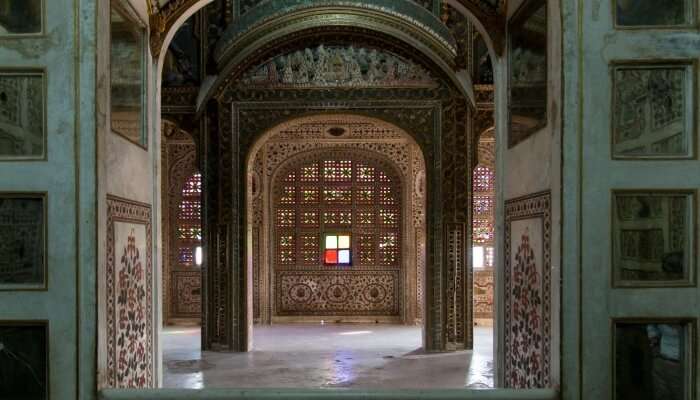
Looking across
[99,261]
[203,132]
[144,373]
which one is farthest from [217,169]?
[99,261]

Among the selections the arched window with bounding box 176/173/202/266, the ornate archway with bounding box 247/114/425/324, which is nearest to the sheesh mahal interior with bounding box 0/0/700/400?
the ornate archway with bounding box 247/114/425/324

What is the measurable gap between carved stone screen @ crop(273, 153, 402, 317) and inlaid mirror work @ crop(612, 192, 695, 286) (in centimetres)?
1021

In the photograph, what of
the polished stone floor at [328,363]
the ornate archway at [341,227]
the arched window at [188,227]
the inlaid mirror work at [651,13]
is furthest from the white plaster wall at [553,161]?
the arched window at [188,227]

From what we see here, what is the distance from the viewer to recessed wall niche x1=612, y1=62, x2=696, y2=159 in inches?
136

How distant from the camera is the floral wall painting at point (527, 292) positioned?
12.0ft

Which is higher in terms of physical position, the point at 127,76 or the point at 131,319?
the point at 127,76

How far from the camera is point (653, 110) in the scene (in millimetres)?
3463

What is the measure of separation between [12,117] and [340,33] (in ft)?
22.9

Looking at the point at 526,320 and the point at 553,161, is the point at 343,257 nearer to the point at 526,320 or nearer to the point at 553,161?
the point at 526,320

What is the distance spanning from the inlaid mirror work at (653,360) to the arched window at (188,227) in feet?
36.7

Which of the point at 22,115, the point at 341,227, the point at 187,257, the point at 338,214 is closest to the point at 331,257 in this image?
the point at 341,227

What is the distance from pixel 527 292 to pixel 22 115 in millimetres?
2987

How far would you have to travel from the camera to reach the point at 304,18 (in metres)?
9.71

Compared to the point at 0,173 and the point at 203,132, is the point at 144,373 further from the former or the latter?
the point at 203,132
